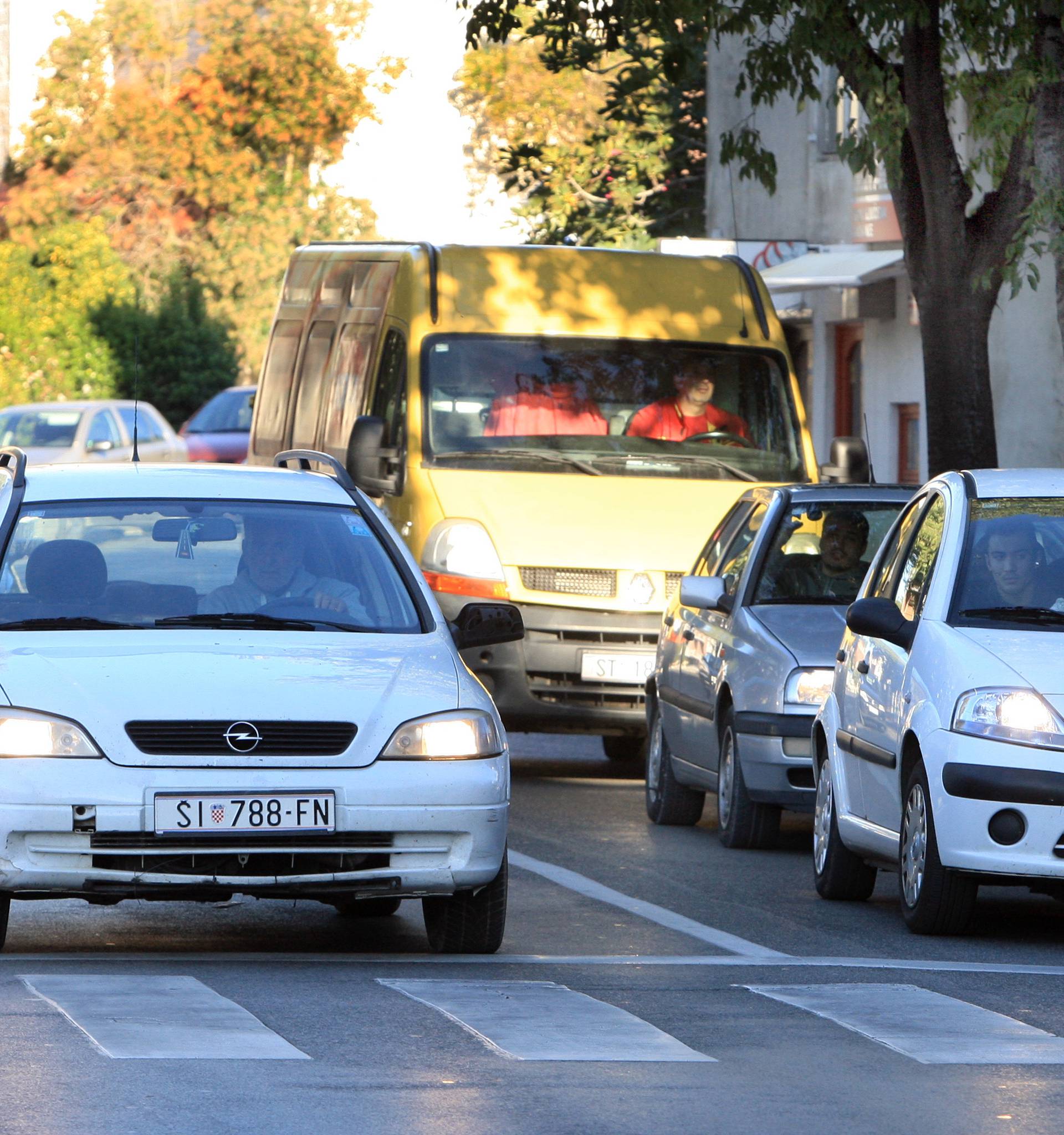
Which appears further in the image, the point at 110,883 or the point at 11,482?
the point at 11,482

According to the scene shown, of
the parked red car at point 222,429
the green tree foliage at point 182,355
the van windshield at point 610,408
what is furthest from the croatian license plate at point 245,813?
the green tree foliage at point 182,355

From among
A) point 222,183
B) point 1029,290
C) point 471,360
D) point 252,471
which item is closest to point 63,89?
point 222,183

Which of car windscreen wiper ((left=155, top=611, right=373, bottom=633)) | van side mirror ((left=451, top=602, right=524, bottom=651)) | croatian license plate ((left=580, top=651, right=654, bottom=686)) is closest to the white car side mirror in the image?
croatian license plate ((left=580, top=651, right=654, bottom=686))

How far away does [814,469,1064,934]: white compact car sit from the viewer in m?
9.02

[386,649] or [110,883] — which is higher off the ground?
[386,649]

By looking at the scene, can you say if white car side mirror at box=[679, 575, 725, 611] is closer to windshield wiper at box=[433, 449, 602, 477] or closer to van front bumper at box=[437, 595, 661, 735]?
van front bumper at box=[437, 595, 661, 735]

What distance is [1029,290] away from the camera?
77.7 ft

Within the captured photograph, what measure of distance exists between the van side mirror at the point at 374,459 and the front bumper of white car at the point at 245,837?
685 cm

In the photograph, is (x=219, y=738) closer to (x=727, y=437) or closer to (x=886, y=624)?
(x=886, y=624)

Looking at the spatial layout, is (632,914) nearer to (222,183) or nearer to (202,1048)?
(202,1048)

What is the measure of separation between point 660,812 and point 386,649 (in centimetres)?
502

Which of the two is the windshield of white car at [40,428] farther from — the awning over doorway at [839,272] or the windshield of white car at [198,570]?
the windshield of white car at [198,570]

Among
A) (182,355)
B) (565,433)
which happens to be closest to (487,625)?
(565,433)

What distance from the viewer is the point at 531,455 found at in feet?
50.4
